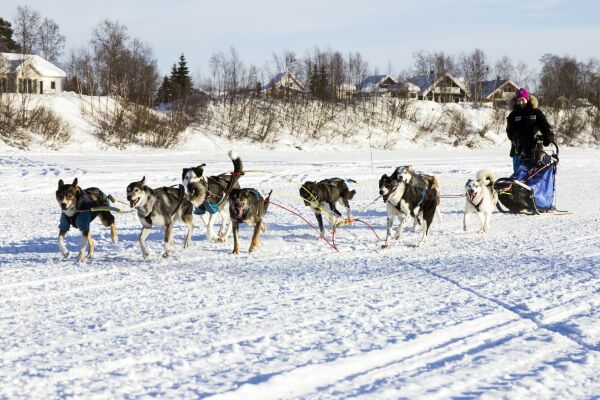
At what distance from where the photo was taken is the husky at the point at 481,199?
25.0 ft

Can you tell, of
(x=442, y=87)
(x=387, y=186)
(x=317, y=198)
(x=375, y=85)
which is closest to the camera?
(x=387, y=186)

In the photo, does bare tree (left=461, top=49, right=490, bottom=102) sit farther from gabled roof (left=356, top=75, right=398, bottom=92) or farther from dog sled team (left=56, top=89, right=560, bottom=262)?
dog sled team (left=56, top=89, right=560, bottom=262)

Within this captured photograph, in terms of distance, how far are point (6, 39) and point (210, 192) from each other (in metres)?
39.1

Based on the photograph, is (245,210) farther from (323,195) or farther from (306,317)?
(306,317)

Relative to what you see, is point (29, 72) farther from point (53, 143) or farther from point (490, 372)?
point (490, 372)

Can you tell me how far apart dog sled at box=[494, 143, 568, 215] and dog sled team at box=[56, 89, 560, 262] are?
14mm

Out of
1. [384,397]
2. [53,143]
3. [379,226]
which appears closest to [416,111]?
[53,143]

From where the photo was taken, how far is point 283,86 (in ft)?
135

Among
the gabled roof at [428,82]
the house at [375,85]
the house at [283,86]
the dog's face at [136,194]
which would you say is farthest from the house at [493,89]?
the dog's face at [136,194]

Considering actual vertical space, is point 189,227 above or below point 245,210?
below

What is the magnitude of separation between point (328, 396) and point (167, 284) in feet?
8.43

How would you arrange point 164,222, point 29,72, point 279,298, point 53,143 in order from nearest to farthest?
point 279,298 < point 164,222 < point 53,143 < point 29,72

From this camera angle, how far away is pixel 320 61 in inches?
1794

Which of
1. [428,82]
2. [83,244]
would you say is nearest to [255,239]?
[83,244]
